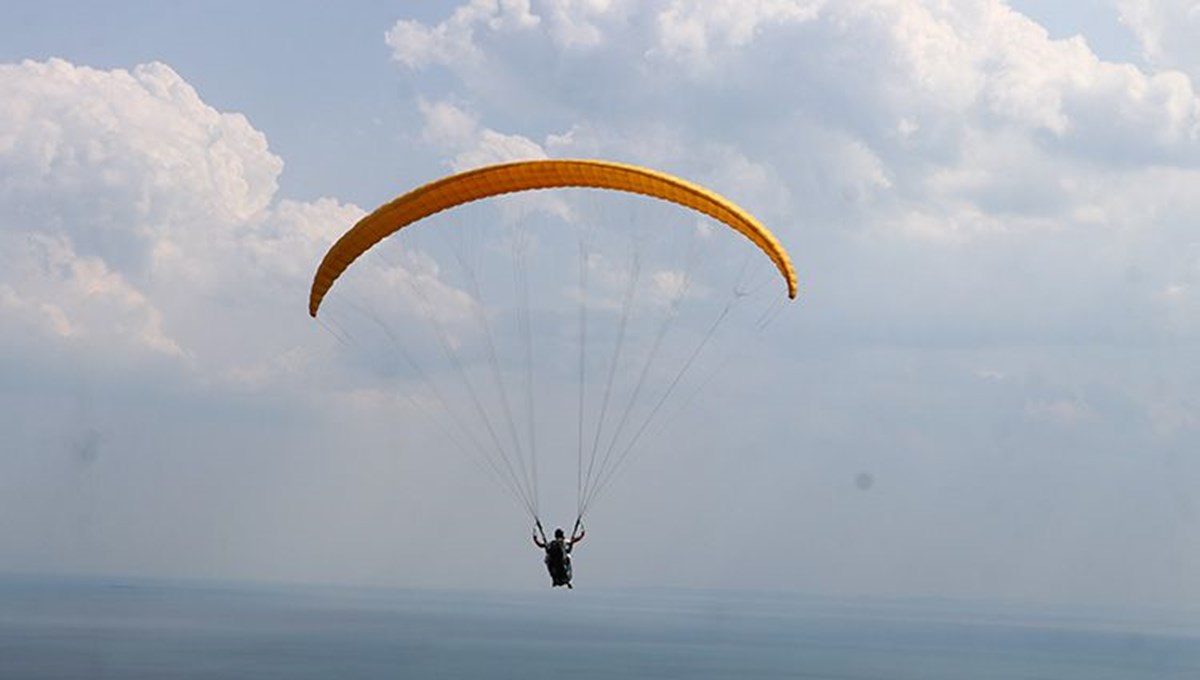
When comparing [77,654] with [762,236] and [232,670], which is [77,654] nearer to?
[232,670]

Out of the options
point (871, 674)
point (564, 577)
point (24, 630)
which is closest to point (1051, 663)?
point (871, 674)

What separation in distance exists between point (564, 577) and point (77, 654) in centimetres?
13827

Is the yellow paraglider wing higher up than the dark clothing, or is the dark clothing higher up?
the yellow paraglider wing

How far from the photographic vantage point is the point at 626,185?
25062 mm

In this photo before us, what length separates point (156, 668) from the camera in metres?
132

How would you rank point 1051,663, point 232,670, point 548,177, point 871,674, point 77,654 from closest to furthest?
point 548,177, point 232,670, point 77,654, point 871,674, point 1051,663

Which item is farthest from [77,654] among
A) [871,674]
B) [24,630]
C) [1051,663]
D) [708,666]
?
[1051,663]

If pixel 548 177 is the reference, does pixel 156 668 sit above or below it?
below

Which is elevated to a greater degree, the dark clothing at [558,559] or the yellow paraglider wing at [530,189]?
the yellow paraglider wing at [530,189]

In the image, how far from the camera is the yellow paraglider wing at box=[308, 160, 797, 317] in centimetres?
2467

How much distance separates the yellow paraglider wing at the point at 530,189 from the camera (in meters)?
24.7

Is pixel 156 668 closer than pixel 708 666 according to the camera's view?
Yes

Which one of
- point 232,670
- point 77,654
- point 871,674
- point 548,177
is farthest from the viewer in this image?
point 871,674

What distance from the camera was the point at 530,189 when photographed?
24812mm
